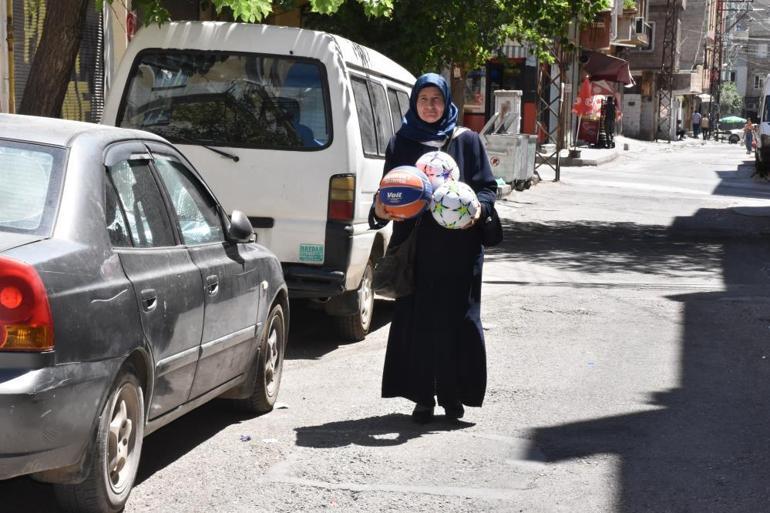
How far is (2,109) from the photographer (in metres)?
13.7

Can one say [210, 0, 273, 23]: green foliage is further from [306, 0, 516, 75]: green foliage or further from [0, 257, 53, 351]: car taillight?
[306, 0, 516, 75]: green foliage

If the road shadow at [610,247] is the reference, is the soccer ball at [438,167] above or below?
above

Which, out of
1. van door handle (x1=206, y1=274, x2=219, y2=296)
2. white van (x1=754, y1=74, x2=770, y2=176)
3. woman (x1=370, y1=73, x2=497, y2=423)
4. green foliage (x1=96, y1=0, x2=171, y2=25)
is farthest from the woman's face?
white van (x1=754, y1=74, x2=770, y2=176)

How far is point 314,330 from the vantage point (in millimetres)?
10711

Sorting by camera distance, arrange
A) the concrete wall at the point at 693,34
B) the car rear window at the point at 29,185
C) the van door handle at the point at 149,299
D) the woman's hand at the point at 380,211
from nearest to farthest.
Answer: the car rear window at the point at 29,185, the van door handle at the point at 149,299, the woman's hand at the point at 380,211, the concrete wall at the point at 693,34

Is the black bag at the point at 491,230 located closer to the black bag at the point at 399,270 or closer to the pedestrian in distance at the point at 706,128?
the black bag at the point at 399,270

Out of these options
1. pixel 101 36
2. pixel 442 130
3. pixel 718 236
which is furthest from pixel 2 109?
pixel 718 236

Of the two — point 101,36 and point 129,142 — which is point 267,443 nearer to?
point 129,142

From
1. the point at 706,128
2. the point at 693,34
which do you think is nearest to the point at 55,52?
the point at 693,34

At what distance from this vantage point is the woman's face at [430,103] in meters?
6.93

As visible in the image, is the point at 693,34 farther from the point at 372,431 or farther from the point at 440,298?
the point at 372,431

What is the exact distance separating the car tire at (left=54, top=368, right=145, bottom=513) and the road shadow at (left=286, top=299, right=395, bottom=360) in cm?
409

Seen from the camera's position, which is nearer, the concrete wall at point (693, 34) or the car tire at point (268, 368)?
the car tire at point (268, 368)

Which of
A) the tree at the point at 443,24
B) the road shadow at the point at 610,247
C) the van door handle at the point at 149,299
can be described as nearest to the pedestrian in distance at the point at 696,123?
the road shadow at the point at 610,247
